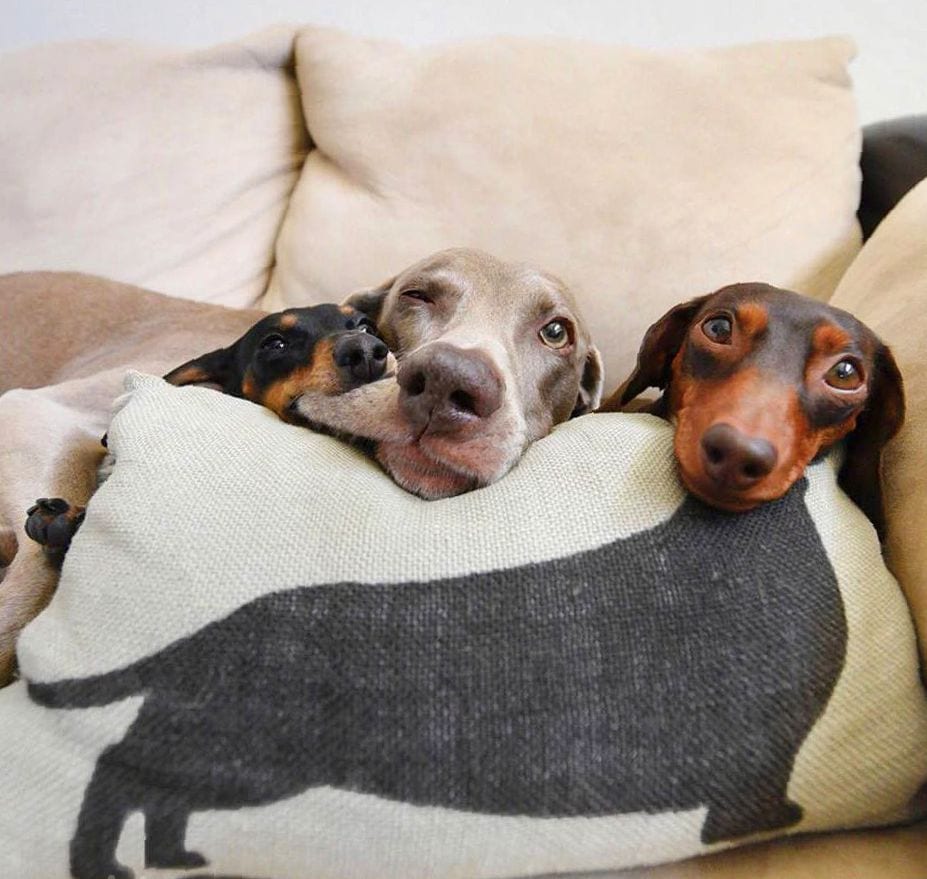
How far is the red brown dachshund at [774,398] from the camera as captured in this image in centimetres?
127

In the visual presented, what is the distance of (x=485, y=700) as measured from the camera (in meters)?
1.07

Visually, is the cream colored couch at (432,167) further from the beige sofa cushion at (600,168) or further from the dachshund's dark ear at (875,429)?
the dachshund's dark ear at (875,429)

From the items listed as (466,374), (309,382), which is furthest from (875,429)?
(309,382)

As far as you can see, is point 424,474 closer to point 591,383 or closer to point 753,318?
point 753,318

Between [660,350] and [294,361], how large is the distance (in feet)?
2.82

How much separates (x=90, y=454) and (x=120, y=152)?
1.50 m

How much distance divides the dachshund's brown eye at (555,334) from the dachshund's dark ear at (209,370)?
814 mm

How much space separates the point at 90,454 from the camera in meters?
1.92

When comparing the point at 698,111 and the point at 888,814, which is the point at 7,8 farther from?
the point at 888,814

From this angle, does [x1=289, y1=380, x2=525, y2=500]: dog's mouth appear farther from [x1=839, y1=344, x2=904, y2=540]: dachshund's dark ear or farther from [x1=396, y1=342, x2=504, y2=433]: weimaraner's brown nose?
[x1=839, y1=344, x2=904, y2=540]: dachshund's dark ear

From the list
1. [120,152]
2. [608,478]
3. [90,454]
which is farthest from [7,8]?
[608,478]

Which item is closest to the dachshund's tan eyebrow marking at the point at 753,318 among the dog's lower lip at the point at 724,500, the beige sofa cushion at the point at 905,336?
the beige sofa cushion at the point at 905,336

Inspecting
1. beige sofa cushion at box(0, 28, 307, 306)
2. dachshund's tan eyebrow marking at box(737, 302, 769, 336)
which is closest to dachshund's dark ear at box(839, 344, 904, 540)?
dachshund's tan eyebrow marking at box(737, 302, 769, 336)

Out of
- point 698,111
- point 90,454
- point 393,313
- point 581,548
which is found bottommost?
point 90,454
